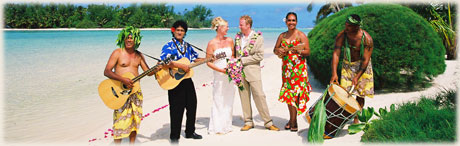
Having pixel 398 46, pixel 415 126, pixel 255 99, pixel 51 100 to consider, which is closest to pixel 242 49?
pixel 255 99

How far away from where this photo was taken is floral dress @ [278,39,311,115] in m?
5.42

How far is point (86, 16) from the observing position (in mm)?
73125

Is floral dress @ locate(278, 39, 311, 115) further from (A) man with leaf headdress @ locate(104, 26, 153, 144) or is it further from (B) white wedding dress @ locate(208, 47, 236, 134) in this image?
(A) man with leaf headdress @ locate(104, 26, 153, 144)

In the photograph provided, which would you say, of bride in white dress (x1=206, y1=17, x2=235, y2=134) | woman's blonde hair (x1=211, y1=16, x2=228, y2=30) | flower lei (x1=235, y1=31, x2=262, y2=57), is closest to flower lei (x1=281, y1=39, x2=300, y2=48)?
flower lei (x1=235, y1=31, x2=262, y2=57)

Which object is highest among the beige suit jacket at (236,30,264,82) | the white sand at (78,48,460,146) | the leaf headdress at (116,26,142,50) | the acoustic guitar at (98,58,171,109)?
the leaf headdress at (116,26,142,50)

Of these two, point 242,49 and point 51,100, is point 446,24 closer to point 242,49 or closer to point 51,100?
point 242,49

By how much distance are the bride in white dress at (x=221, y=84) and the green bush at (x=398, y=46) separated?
364 centimetres

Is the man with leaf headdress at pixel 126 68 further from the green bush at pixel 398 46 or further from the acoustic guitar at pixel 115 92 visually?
the green bush at pixel 398 46

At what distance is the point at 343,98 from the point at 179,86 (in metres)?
2.45

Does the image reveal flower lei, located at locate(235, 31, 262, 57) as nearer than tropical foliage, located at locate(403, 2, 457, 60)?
Yes

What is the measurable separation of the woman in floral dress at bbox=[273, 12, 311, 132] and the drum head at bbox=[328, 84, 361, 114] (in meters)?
0.55

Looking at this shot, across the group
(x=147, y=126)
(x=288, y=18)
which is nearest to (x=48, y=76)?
(x=147, y=126)

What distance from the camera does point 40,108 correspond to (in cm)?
850

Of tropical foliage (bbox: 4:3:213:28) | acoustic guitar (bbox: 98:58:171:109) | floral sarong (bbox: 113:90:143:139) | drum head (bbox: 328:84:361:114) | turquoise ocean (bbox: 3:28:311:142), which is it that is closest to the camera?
acoustic guitar (bbox: 98:58:171:109)
